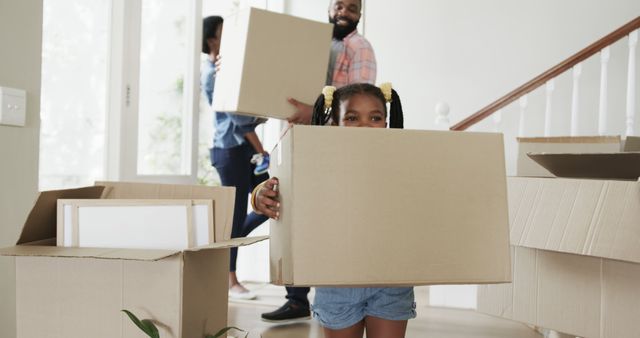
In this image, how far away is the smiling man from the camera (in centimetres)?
195

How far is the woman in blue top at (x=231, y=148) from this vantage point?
2.36m

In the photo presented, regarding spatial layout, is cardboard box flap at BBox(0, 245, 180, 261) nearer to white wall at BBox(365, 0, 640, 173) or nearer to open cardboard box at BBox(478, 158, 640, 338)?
open cardboard box at BBox(478, 158, 640, 338)

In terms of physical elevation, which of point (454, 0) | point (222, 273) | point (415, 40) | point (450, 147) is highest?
point (454, 0)

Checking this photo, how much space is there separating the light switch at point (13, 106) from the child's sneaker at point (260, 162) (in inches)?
42.5

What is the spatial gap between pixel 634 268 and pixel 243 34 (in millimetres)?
1230

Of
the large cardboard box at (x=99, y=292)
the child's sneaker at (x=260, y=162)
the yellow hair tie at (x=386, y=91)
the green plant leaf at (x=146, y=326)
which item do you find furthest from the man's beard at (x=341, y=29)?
the green plant leaf at (x=146, y=326)

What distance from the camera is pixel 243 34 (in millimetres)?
1759

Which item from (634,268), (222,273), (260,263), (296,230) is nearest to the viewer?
(296,230)

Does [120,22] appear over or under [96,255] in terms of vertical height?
over

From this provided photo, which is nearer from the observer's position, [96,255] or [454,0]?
[96,255]

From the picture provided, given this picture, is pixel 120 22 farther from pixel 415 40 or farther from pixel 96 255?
pixel 415 40

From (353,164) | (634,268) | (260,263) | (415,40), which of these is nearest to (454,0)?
(415,40)

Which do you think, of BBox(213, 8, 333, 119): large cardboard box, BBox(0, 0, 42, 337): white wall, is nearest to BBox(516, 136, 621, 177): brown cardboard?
BBox(213, 8, 333, 119): large cardboard box

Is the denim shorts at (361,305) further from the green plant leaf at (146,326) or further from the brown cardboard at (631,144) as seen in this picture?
the brown cardboard at (631,144)
